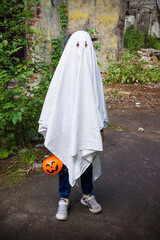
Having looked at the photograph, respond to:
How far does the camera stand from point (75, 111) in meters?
1.97

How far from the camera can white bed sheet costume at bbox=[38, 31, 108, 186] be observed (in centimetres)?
199

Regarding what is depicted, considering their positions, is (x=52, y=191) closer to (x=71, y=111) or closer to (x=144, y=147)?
(x=71, y=111)

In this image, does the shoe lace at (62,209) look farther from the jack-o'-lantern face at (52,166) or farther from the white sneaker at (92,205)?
the jack-o'-lantern face at (52,166)

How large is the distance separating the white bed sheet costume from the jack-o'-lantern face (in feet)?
0.20

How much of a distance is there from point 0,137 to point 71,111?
1737 millimetres

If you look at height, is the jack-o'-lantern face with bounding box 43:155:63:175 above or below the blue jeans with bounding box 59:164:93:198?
above

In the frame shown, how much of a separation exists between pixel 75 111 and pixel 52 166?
0.57 metres

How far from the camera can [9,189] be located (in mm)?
2744

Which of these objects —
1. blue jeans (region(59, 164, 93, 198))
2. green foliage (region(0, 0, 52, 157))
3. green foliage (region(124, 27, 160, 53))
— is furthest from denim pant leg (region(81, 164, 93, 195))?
green foliage (region(124, 27, 160, 53))

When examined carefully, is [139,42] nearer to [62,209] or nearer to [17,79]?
[17,79]

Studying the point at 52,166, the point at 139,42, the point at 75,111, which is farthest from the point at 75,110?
the point at 139,42

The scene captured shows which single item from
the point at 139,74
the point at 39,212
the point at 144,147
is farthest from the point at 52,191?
the point at 139,74

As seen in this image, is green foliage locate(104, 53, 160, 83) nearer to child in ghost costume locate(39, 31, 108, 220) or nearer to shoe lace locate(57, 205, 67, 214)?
child in ghost costume locate(39, 31, 108, 220)

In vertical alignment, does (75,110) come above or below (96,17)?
below
